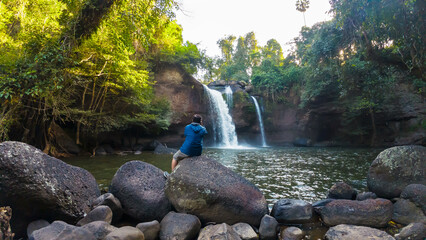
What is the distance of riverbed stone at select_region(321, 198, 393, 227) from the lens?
355cm

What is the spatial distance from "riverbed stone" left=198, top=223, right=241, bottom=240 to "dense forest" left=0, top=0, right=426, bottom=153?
631cm

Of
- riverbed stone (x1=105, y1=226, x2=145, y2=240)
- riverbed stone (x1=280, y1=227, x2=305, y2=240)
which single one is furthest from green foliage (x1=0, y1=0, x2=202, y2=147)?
riverbed stone (x1=280, y1=227, x2=305, y2=240)

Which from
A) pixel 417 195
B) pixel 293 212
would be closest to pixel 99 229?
pixel 293 212

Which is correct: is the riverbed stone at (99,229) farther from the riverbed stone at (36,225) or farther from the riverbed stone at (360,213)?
the riverbed stone at (360,213)

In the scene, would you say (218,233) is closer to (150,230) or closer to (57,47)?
(150,230)

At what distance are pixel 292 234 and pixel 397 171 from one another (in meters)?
3.18

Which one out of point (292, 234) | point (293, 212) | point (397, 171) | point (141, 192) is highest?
point (397, 171)

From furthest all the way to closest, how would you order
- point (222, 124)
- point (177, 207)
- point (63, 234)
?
point (222, 124) < point (177, 207) < point (63, 234)

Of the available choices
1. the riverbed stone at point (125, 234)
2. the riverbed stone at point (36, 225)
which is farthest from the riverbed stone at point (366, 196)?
the riverbed stone at point (36, 225)

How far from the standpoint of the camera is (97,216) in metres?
3.33

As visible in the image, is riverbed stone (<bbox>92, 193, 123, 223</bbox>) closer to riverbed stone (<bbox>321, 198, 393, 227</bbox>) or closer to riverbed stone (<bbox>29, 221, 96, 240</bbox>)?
riverbed stone (<bbox>29, 221, 96, 240</bbox>)

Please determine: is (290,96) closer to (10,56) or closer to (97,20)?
(97,20)

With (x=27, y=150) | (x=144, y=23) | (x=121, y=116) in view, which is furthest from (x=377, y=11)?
(x=121, y=116)

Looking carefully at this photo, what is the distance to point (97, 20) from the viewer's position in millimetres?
7469
